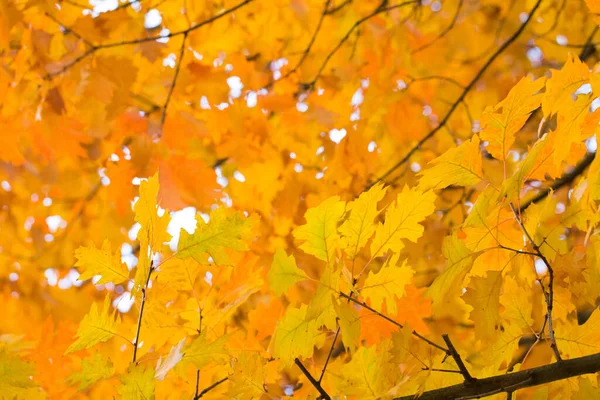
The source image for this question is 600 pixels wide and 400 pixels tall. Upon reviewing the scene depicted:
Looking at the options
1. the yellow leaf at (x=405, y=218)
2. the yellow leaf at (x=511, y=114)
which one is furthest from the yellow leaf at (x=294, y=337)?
the yellow leaf at (x=511, y=114)

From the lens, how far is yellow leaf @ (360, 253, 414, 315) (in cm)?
54

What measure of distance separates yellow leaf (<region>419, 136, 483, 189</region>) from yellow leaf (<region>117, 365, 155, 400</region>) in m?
0.31

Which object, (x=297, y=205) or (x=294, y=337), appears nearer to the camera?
(x=294, y=337)

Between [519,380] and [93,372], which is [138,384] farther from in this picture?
[519,380]

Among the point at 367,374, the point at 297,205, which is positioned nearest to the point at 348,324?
the point at 367,374

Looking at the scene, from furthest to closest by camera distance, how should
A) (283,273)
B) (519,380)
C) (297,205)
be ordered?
(297,205) → (283,273) → (519,380)

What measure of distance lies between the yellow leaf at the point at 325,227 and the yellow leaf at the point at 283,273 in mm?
29

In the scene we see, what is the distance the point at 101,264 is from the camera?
0.57 m

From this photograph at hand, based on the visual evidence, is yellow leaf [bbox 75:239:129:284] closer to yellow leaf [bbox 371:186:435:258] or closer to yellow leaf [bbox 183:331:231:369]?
yellow leaf [bbox 183:331:231:369]

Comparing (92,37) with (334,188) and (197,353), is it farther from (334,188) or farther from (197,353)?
(197,353)

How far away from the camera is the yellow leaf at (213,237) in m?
0.54

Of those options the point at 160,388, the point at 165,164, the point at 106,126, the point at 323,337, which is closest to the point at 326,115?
the point at 165,164

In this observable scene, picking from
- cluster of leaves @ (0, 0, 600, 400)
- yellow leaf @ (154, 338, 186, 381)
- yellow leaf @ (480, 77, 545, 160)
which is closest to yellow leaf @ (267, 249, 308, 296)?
cluster of leaves @ (0, 0, 600, 400)

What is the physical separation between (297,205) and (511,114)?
1.07 metres
